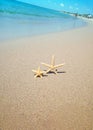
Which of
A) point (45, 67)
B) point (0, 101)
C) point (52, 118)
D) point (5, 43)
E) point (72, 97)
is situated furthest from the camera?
point (5, 43)

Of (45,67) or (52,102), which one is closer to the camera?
(52,102)

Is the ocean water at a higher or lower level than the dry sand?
higher

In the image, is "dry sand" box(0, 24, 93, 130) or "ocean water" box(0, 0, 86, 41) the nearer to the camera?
"dry sand" box(0, 24, 93, 130)

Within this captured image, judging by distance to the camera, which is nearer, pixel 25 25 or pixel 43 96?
pixel 43 96

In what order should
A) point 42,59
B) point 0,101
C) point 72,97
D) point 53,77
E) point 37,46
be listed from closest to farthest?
point 0,101, point 72,97, point 53,77, point 42,59, point 37,46

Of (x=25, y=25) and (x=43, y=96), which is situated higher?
(x=25, y=25)

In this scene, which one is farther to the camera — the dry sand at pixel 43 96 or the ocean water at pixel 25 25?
the ocean water at pixel 25 25

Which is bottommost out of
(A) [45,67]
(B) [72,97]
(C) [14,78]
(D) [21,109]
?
(D) [21,109]

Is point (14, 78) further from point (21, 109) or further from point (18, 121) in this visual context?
point (18, 121)

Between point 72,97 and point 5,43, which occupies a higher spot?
point 5,43

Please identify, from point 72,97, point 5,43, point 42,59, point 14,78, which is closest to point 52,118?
point 72,97

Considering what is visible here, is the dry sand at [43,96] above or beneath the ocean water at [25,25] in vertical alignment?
beneath
